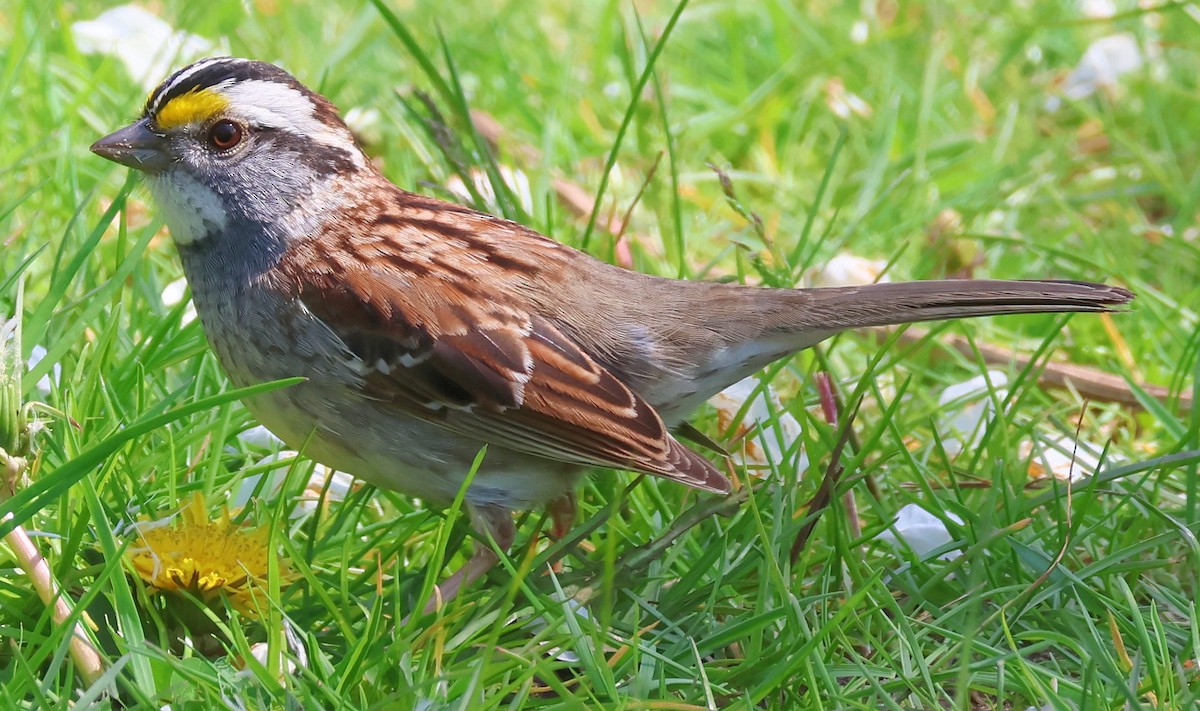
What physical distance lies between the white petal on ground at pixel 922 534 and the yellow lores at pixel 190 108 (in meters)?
1.64

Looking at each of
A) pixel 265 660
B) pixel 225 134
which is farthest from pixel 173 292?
pixel 265 660

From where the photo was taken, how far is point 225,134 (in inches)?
119

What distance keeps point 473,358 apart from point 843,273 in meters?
1.66

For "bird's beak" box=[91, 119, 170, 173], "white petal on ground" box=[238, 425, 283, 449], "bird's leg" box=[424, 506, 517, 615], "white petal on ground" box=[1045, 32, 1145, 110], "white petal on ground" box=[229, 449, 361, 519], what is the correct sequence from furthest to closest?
"white petal on ground" box=[1045, 32, 1145, 110] < "white petal on ground" box=[238, 425, 283, 449] < "bird's beak" box=[91, 119, 170, 173] < "white petal on ground" box=[229, 449, 361, 519] < "bird's leg" box=[424, 506, 517, 615]

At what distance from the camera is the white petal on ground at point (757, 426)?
3041 millimetres

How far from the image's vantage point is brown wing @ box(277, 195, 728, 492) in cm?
279

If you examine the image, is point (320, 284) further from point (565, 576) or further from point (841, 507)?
point (841, 507)

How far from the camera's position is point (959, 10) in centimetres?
576

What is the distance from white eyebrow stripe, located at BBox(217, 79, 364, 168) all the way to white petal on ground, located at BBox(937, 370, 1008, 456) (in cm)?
151

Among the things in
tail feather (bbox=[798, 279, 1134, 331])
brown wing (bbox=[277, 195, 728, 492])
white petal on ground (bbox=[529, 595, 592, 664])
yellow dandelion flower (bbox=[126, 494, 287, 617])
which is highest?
tail feather (bbox=[798, 279, 1134, 331])

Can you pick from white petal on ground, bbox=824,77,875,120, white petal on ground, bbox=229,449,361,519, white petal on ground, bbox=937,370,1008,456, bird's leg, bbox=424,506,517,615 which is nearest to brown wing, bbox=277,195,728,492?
bird's leg, bbox=424,506,517,615

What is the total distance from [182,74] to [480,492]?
43.1 inches

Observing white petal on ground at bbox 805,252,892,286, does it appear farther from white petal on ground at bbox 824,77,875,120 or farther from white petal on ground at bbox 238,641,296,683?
white petal on ground at bbox 238,641,296,683

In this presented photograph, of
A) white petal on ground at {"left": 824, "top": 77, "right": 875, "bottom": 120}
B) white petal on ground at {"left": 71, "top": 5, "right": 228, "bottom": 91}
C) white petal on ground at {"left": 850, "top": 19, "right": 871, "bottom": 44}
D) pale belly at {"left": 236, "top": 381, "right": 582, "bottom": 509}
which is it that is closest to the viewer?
pale belly at {"left": 236, "top": 381, "right": 582, "bottom": 509}
